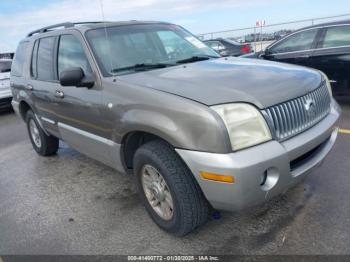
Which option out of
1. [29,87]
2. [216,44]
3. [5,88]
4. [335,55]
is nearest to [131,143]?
[29,87]

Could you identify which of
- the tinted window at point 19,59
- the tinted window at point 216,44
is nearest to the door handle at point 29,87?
the tinted window at point 19,59

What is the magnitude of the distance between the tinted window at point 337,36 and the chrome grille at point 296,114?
3.75 metres

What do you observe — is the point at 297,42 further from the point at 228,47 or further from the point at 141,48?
the point at 228,47

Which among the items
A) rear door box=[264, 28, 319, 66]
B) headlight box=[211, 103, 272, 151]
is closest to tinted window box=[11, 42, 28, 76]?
headlight box=[211, 103, 272, 151]

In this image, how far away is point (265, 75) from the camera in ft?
9.56

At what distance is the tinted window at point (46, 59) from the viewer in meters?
4.32

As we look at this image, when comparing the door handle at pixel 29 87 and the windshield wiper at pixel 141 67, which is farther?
the door handle at pixel 29 87

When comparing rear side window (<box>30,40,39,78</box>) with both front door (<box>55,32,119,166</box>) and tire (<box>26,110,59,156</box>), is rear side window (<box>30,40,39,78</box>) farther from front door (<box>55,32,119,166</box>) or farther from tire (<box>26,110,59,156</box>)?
front door (<box>55,32,119,166</box>)

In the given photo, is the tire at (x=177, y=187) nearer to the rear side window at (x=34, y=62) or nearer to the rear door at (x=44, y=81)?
the rear door at (x=44, y=81)

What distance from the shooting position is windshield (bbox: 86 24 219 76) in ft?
11.2

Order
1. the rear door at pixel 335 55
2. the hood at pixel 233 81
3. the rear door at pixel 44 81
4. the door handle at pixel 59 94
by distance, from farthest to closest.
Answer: the rear door at pixel 335 55, the rear door at pixel 44 81, the door handle at pixel 59 94, the hood at pixel 233 81

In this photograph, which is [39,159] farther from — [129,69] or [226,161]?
[226,161]

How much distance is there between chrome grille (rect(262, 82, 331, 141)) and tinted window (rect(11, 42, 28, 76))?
13.3ft

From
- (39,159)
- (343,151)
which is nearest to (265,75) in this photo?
(343,151)
